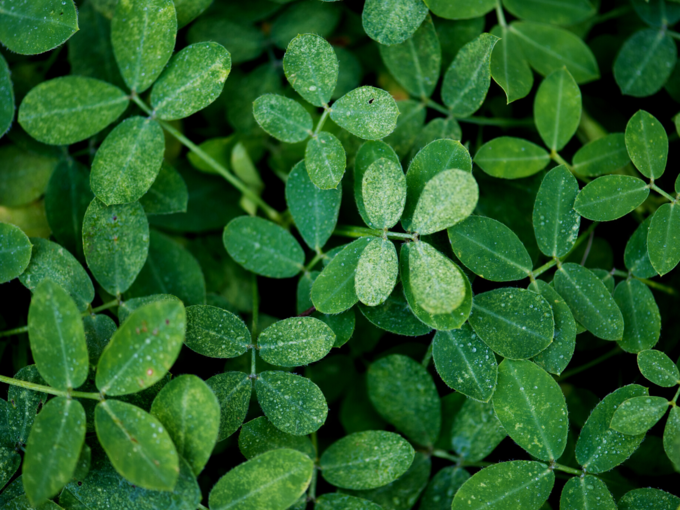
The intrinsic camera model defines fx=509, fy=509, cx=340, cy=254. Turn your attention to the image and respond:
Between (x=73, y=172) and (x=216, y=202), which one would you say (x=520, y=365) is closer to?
(x=216, y=202)

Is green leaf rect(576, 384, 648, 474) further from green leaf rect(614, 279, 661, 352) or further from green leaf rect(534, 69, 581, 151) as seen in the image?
green leaf rect(534, 69, 581, 151)

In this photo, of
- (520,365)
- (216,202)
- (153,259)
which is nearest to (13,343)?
(153,259)

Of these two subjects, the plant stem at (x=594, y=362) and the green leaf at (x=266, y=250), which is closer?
the green leaf at (x=266, y=250)

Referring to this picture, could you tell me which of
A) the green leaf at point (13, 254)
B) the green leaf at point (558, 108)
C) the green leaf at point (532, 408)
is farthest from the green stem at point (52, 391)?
the green leaf at point (558, 108)

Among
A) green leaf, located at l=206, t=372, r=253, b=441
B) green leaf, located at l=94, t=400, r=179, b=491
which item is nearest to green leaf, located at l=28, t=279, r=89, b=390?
green leaf, located at l=94, t=400, r=179, b=491

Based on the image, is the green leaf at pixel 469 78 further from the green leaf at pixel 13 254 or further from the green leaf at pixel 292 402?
the green leaf at pixel 13 254

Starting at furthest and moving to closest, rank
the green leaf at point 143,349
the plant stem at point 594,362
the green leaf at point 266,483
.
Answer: the plant stem at point 594,362
the green leaf at point 266,483
the green leaf at point 143,349
